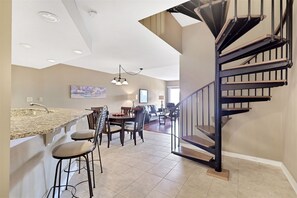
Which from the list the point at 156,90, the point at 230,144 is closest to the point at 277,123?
the point at 230,144

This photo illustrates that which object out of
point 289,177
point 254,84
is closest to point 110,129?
point 254,84

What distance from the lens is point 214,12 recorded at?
1982mm

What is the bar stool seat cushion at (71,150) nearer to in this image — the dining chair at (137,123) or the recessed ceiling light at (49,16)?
the recessed ceiling light at (49,16)

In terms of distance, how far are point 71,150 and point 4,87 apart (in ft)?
3.89

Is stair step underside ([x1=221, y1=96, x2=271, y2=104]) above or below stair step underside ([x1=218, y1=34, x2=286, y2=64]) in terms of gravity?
below

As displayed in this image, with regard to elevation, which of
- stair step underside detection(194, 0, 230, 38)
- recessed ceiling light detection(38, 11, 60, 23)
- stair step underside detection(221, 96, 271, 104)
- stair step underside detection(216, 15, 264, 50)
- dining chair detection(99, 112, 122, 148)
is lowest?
dining chair detection(99, 112, 122, 148)

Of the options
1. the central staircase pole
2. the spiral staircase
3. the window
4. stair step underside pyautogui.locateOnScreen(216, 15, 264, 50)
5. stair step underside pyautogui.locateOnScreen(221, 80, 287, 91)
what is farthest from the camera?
the window

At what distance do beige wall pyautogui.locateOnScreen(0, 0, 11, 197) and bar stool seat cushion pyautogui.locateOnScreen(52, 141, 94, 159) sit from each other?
37.5 inches

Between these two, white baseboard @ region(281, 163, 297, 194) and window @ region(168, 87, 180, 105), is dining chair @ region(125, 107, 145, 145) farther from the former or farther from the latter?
window @ region(168, 87, 180, 105)


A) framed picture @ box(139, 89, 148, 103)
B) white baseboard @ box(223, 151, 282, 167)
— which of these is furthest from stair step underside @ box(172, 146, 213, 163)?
framed picture @ box(139, 89, 148, 103)

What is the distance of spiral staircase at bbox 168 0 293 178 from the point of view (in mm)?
1795

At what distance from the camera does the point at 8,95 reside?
1.99ft

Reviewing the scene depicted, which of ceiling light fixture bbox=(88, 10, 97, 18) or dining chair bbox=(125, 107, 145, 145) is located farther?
dining chair bbox=(125, 107, 145, 145)

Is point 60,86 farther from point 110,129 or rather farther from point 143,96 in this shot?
point 143,96
